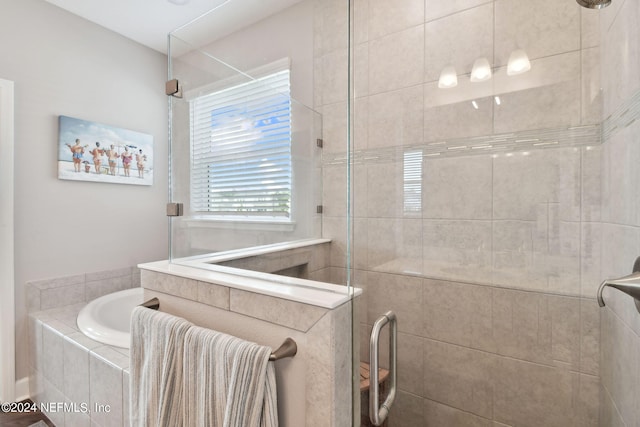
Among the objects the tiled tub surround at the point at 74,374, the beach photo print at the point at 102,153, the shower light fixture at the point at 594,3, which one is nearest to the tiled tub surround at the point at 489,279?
the shower light fixture at the point at 594,3

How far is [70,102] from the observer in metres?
2.15

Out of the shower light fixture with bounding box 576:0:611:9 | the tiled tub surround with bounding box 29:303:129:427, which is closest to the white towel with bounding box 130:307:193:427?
the tiled tub surround with bounding box 29:303:129:427

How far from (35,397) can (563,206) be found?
2.98m

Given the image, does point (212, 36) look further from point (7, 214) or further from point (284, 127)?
point (7, 214)

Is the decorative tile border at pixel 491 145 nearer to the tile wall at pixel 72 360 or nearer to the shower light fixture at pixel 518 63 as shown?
the shower light fixture at pixel 518 63

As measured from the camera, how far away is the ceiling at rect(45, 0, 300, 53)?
4.99 feet

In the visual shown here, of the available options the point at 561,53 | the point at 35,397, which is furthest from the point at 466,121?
the point at 35,397

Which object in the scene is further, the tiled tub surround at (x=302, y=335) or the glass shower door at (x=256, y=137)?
the glass shower door at (x=256, y=137)

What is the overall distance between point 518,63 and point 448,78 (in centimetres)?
25

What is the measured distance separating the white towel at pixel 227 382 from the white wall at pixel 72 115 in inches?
73.6

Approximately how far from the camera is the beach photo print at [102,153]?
A: 212 centimetres

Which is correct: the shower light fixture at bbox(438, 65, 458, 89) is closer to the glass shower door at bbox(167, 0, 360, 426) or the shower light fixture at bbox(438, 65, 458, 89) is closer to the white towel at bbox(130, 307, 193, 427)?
the glass shower door at bbox(167, 0, 360, 426)

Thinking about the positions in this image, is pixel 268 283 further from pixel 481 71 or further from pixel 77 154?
pixel 77 154

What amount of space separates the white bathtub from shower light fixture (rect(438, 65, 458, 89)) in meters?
1.89
